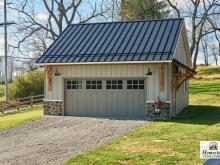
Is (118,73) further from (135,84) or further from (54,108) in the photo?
(54,108)

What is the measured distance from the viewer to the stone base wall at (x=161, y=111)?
19.4 m

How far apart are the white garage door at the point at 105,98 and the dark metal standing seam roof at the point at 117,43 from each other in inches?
50.9

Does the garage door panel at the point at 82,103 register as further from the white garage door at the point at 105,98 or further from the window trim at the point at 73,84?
the window trim at the point at 73,84

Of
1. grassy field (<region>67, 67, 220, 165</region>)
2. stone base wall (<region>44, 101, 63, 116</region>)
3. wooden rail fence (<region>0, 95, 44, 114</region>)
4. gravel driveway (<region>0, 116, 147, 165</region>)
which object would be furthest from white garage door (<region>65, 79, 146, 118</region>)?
wooden rail fence (<region>0, 95, 44, 114</region>)

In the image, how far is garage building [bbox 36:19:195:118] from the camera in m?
19.5

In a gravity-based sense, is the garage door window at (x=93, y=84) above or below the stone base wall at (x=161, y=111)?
above

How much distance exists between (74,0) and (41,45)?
654cm

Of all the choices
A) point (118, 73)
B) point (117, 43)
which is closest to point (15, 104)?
point (117, 43)

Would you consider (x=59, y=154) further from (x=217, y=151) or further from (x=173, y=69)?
(x=173, y=69)

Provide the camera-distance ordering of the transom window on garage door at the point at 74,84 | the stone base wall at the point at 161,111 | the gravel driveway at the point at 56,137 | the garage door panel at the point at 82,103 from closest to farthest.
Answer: the gravel driveway at the point at 56,137 → the stone base wall at the point at 161,111 → the garage door panel at the point at 82,103 → the transom window on garage door at the point at 74,84

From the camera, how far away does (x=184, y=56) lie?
24.9 metres

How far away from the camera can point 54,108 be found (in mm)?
21500

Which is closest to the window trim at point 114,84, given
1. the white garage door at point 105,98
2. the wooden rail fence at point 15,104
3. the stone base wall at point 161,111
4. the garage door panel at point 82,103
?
the white garage door at point 105,98

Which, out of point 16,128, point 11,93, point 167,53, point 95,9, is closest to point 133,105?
point 167,53
